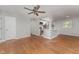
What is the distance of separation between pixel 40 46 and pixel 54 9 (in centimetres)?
69

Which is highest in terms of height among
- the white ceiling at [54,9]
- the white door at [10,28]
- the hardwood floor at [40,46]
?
the white ceiling at [54,9]

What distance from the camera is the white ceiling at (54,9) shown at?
2.00 m

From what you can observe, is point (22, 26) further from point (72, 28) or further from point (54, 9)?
point (72, 28)

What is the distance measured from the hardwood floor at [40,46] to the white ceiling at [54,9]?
15.7 inches

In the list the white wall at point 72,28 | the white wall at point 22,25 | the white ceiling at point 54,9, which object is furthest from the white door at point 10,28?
the white wall at point 72,28

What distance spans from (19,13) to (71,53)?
1151 millimetres

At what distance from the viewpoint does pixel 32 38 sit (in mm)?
2018

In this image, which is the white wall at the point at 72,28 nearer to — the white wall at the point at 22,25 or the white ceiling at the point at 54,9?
the white ceiling at the point at 54,9

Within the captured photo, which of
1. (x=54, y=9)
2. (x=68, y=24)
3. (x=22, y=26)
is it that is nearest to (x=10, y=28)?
(x=22, y=26)

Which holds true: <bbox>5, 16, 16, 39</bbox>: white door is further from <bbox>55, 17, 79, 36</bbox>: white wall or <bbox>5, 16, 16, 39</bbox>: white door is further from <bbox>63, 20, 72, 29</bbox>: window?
<bbox>63, 20, 72, 29</bbox>: window

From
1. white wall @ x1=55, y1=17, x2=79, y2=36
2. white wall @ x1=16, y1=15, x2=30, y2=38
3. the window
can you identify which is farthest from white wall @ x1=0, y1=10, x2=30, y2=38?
the window

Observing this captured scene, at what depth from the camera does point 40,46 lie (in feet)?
6.72

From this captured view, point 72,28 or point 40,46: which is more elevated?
point 72,28

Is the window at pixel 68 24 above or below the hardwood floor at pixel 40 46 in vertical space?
A: above
